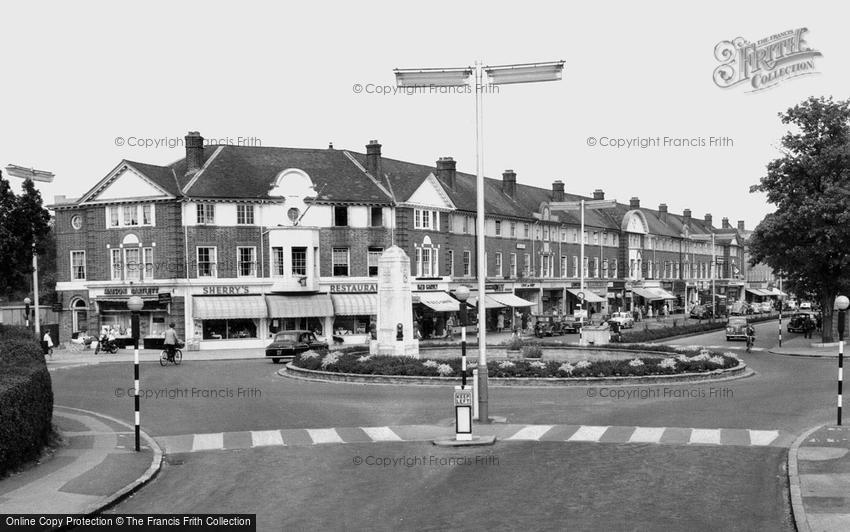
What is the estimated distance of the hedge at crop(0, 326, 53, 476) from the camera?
13.5 m

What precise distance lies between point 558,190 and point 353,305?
34.8 meters

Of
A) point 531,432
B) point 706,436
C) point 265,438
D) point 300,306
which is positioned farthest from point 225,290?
point 706,436

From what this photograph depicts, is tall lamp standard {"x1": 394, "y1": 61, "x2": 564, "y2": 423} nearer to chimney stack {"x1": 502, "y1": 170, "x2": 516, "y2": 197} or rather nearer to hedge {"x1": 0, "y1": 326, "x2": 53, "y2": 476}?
hedge {"x1": 0, "y1": 326, "x2": 53, "y2": 476}

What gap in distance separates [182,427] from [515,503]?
10583 millimetres

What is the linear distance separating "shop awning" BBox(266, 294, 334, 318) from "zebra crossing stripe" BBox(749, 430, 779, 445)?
36.3m

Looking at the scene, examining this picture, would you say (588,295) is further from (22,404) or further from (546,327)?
(22,404)

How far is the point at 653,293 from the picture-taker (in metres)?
91.7

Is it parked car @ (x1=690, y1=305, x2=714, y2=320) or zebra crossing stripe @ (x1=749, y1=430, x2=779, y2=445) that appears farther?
parked car @ (x1=690, y1=305, x2=714, y2=320)

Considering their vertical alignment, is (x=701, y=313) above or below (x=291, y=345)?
below

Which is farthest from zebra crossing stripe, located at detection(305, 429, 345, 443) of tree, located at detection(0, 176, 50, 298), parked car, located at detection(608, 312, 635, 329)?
parked car, located at detection(608, 312, 635, 329)

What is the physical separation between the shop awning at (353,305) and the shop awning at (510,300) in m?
12.9

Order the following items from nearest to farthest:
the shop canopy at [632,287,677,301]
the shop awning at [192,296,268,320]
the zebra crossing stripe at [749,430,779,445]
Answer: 1. the zebra crossing stripe at [749,430,779,445]
2. the shop awning at [192,296,268,320]
3. the shop canopy at [632,287,677,301]

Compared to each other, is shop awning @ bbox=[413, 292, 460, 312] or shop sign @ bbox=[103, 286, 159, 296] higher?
shop sign @ bbox=[103, 286, 159, 296]

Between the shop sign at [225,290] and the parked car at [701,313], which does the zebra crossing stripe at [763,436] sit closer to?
the shop sign at [225,290]
